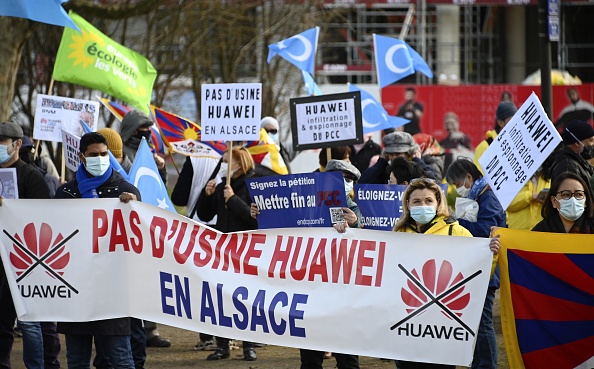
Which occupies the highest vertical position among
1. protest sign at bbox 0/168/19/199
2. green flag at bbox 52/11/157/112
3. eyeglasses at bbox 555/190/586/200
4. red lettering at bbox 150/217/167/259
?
green flag at bbox 52/11/157/112

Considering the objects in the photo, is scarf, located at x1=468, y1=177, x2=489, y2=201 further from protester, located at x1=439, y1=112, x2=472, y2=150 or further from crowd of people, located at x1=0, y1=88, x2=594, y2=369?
protester, located at x1=439, y1=112, x2=472, y2=150

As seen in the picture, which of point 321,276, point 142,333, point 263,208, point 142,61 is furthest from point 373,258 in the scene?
point 142,61

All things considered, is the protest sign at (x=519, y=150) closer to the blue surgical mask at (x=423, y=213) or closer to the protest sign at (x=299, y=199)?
the blue surgical mask at (x=423, y=213)

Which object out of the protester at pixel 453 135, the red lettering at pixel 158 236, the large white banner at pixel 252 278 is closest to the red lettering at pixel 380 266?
the large white banner at pixel 252 278

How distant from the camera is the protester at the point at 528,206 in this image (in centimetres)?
946

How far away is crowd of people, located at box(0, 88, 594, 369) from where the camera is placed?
7.11 m

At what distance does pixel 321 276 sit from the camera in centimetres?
746

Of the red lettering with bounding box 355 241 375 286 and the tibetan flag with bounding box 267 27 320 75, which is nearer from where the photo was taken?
the red lettering with bounding box 355 241 375 286

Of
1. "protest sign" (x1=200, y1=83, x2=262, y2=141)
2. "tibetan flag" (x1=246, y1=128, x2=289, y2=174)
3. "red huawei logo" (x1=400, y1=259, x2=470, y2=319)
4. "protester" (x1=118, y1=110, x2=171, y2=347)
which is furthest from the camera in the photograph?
"tibetan flag" (x1=246, y1=128, x2=289, y2=174)

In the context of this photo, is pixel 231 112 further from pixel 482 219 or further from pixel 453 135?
pixel 453 135

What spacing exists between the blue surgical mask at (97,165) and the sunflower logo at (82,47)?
464 centimetres

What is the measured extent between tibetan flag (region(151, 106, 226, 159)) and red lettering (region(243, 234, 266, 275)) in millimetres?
4184

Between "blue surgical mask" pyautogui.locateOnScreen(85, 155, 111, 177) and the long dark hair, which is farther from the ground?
"blue surgical mask" pyautogui.locateOnScreen(85, 155, 111, 177)

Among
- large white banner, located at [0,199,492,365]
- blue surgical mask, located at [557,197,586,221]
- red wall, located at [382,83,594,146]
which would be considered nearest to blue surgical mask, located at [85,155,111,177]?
large white banner, located at [0,199,492,365]
